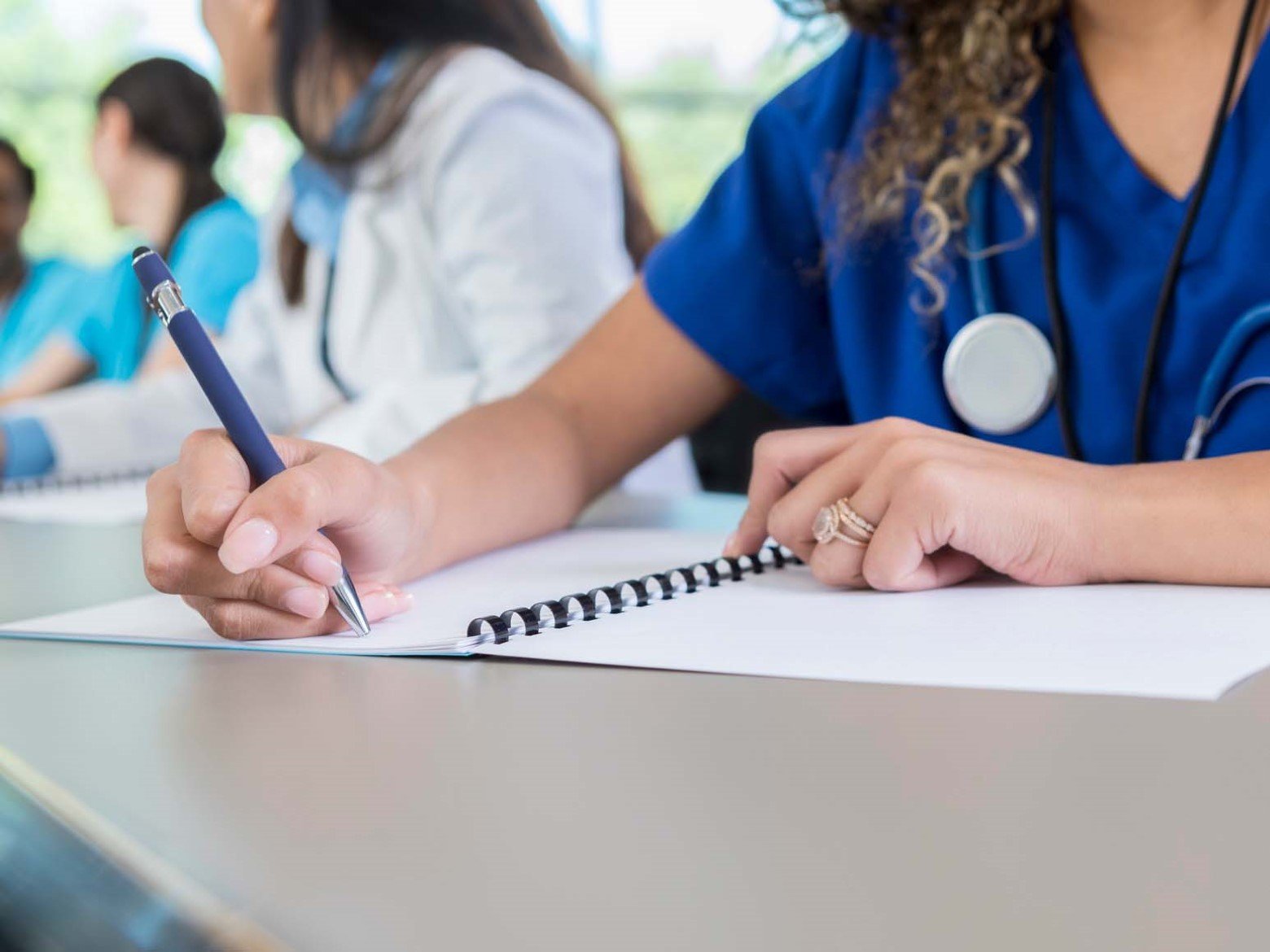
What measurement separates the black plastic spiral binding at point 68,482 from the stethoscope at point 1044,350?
2.48 feet

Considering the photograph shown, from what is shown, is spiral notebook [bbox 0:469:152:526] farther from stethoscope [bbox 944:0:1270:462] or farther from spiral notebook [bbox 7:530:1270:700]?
stethoscope [bbox 944:0:1270:462]

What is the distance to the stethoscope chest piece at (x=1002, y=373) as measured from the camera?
790mm

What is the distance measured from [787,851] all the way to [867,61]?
2.40 ft

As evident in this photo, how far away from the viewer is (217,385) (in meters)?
0.57

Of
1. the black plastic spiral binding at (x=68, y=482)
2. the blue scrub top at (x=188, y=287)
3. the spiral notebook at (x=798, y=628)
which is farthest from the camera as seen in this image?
the blue scrub top at (x=188, y=287)

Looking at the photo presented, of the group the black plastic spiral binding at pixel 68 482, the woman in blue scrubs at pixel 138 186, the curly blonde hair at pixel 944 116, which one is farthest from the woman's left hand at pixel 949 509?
the woman in blue scrubs at pixel 138 186

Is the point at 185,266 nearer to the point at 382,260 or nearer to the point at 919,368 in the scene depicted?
the point at 382,260

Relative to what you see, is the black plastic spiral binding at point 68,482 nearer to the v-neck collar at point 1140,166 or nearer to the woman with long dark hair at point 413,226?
the woman with long dark hair at point 413,226

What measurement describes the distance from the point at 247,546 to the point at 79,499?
705 mm

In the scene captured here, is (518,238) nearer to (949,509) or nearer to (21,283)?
(949,509)

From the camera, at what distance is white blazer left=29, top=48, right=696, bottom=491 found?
1409 mm

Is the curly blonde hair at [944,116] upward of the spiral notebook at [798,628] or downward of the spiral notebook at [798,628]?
upward

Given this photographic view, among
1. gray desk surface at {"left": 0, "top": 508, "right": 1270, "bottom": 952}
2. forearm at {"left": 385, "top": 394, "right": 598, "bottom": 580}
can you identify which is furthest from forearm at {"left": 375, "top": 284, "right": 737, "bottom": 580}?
gray desk surface at {"left": 0, "top": 508, "right": 1270, "bottom": 952}

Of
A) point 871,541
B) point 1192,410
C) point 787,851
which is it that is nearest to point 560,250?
point 1192,410
